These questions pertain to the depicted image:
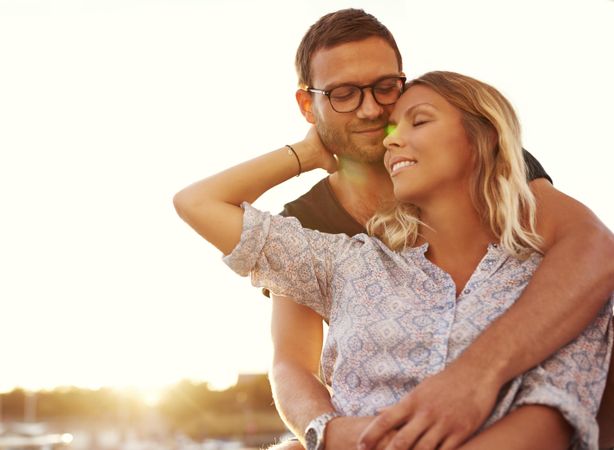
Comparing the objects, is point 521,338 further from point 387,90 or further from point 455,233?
point 387,90

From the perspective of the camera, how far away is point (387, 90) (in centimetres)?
278

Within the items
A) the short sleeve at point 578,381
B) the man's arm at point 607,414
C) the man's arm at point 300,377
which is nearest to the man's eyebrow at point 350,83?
the man's arm at point 300,377

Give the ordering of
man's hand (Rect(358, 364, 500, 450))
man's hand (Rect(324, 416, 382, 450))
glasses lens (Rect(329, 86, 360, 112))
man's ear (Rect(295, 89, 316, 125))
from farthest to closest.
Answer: man's ear (Rect(295, 89, 316, 125)) < glasses lens (Rect(329, 86, 360, 112)) < man's hand (Rect(324, 416, 382, 450)) < man's hand (Rect(358, 364, 500, 450))

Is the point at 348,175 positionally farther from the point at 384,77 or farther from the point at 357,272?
the point at 357,272

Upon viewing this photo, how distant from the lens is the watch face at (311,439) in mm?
1969

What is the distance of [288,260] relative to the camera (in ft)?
7.22

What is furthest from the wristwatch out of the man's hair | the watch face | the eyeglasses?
the man's hair

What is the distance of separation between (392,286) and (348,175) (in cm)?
101

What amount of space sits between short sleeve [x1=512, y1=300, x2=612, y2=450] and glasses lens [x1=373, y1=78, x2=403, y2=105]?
109cm

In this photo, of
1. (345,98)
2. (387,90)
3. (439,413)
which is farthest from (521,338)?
(345,98)

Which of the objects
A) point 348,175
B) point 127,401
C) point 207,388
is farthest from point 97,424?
point 348,175

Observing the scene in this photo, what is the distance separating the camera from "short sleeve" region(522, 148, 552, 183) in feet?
8.42

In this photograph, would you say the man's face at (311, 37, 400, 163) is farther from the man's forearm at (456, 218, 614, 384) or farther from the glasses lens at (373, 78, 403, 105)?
the man's forearm at (456, 218, 614, 384)

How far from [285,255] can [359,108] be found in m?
0.82
